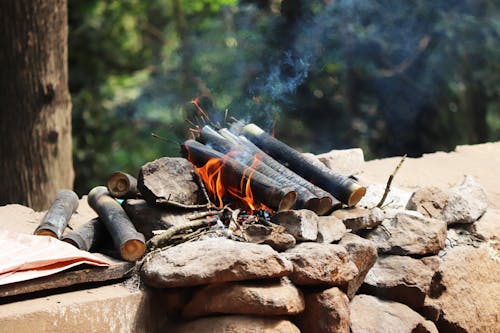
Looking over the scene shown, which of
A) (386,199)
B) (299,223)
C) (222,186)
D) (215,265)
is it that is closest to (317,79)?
(386,199)

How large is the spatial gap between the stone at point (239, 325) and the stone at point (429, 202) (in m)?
1.40

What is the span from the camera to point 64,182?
21.3ft

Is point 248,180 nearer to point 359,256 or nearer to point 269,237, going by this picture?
point 269,237

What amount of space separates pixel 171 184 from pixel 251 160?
0.55 m

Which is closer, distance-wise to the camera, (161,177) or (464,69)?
(161,177)

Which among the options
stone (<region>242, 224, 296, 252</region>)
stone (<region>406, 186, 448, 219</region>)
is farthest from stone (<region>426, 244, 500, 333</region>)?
stone (<region>242, 224, 296, 252</region>)

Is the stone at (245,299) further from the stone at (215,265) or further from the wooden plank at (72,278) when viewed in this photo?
the wooden plank at (72,278)

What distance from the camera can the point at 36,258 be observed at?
11.1 feet

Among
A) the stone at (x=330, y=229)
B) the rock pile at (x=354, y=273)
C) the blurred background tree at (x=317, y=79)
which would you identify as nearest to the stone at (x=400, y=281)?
the rock pile at (x=354, y=273)

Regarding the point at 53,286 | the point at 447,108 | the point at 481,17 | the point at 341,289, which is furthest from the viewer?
the point at 447,108

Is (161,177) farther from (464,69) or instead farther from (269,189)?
(464,69)

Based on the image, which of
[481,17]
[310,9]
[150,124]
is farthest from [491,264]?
[150,124]

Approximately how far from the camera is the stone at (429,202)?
176 inches

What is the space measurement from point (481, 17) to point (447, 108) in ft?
4.65
